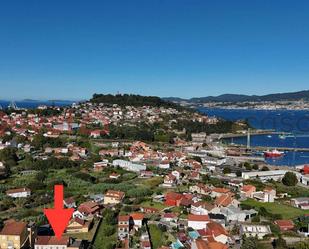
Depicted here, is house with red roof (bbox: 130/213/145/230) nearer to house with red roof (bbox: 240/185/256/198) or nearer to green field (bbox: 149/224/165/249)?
green field (bbox: 149/224/165/249)

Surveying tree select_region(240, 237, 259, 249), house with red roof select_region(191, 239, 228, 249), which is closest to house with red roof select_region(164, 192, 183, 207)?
house with red roof select_region(191, 239, 228, 249)

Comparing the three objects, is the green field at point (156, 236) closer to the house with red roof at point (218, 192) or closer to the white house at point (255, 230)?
the white house at point (255, 230)

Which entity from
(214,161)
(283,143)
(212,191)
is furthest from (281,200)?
(283,143)

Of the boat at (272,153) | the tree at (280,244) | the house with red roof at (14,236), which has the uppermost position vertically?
A: the house with red roof at (14,236)

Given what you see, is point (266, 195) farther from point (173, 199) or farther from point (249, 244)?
point (249, 244)

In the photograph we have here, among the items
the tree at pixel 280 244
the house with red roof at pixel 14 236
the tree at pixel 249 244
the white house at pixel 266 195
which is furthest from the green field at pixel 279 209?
the house with red roof at pixel 14 236

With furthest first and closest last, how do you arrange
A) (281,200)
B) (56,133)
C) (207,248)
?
(56,133) → (281,200) → (207,248)

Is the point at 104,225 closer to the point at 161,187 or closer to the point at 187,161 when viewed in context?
the point at 161,187

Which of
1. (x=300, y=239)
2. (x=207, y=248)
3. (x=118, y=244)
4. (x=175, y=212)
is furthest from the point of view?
(x=175, y=212)
